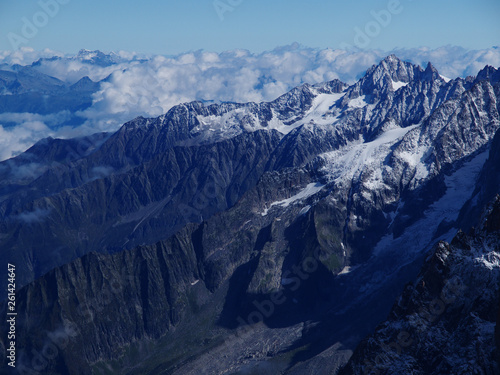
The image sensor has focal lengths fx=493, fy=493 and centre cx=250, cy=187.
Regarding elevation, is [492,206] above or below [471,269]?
above

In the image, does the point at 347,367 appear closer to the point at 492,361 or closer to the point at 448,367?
the point at 448,367

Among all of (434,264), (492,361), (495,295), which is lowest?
(492,361)

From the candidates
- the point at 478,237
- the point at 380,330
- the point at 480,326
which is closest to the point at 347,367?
the point at 380,330

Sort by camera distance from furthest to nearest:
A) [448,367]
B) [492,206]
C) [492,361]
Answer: [492,206] → [448,367] → [492,361]

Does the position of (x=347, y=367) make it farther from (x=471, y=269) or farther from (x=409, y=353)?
(x=471, y=269)

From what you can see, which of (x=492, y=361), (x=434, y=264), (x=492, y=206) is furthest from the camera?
(x=492, y=206)

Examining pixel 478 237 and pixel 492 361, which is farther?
pixel 478 237
